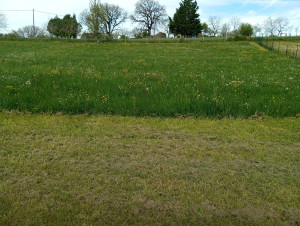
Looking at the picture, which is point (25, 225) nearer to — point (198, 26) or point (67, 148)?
point (67, 148)

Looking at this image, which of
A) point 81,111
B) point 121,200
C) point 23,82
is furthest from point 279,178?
point 23,82

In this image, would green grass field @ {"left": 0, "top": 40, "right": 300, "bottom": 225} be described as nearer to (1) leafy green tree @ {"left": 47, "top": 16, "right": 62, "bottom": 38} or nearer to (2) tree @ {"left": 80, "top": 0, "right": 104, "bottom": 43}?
(2) tree @ {"left": 80, "top": 0, "right": 104, "bottom": 43}

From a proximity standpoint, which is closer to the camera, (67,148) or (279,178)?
(279,178)

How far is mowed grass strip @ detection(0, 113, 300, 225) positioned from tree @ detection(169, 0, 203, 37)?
6197cm

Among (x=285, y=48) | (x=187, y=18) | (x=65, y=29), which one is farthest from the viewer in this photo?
(x=187, y=18)

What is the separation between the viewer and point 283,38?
4431 cm

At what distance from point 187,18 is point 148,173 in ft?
213

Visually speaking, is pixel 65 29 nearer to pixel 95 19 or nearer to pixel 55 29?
pixel 55 29

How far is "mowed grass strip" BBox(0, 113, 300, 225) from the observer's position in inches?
110

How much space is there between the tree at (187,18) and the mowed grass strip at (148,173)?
6197 centimetres

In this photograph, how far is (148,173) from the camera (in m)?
3.56

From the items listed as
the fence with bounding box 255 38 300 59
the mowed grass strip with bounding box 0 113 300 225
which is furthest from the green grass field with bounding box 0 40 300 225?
the fence with bounding box 255 38 300 59

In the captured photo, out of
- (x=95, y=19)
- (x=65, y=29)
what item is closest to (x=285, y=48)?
(x=95, y=19)

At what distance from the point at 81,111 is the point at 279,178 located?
188 inches
